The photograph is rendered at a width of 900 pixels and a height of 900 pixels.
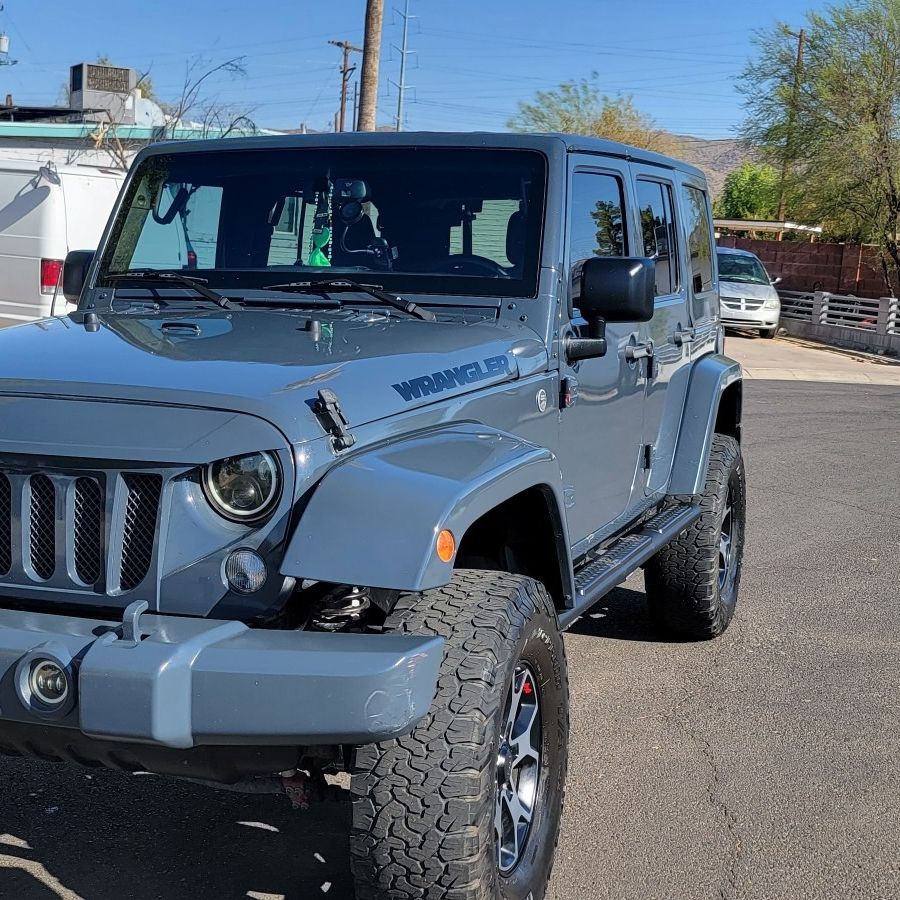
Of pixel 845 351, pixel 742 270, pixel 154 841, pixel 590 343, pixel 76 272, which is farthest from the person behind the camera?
pixel 742 270

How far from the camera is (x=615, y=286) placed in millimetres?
3684

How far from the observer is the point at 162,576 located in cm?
267

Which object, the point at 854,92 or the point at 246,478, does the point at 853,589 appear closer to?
the point at 246,478

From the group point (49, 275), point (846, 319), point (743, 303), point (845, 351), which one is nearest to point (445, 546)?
point (49, 275)

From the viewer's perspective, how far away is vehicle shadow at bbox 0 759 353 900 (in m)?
3.31

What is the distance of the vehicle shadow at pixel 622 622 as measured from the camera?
225 inches

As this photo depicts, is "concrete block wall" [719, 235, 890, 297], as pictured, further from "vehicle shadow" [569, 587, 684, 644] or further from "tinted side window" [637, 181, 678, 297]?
"tinted side window" [637, 181, 678, 297]

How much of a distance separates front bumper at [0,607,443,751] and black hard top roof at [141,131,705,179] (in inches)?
A: 81.8

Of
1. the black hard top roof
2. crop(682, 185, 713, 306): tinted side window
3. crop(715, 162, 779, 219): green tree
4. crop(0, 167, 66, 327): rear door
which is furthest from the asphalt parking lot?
crop(715, 162, 779, 219): green tree

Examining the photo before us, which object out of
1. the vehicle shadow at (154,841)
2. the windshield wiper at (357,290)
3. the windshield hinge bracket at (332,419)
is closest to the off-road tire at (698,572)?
the windshield wiper at (357,290)

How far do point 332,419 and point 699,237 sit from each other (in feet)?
11.4

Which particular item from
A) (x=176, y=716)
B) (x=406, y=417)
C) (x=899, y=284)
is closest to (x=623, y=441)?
(x=406, y=417)

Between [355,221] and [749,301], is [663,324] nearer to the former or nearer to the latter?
[355,221]

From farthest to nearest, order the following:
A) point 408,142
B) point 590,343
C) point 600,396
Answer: point 600,396 → point 408,142 → point 590,343
